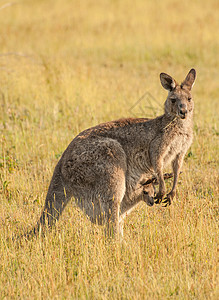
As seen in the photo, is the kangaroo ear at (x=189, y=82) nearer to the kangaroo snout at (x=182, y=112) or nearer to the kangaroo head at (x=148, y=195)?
the kangaroo snout at (x=182, y=112)

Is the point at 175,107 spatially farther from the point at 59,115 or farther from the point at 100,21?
the point at 100,21

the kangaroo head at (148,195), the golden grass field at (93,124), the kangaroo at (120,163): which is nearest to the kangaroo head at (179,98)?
the kangaroo at (120,163)

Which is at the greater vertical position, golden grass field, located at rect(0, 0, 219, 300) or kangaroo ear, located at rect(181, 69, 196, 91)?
kangaroo ear, located at rect(181, 69, 196, 91)

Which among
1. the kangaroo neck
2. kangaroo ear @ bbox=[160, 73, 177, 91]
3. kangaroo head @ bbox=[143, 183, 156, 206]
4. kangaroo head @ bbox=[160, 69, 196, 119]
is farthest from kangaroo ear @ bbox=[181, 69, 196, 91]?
kangaroo head @ bbox=[143, 183, 156, 206]

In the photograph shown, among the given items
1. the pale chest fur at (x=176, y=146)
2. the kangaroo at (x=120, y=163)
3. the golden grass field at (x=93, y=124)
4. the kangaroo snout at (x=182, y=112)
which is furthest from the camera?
the pale chest fur at (x=176, y=146)

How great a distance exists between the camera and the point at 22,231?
197 inches

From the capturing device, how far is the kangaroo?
4.79 meters

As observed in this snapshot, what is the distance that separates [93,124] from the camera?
324 inches

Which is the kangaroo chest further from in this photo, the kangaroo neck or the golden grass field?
the golden grass field

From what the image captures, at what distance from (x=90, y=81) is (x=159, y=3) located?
41.0 feet

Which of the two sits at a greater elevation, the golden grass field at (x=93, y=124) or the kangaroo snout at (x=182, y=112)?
the kangaroo snout at (x=182, y=112)

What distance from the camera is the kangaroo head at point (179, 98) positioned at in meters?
5.14

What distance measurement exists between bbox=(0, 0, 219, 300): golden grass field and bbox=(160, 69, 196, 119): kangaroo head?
1051 millimetres

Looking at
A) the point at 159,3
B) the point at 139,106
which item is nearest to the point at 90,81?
the point at 139,106
